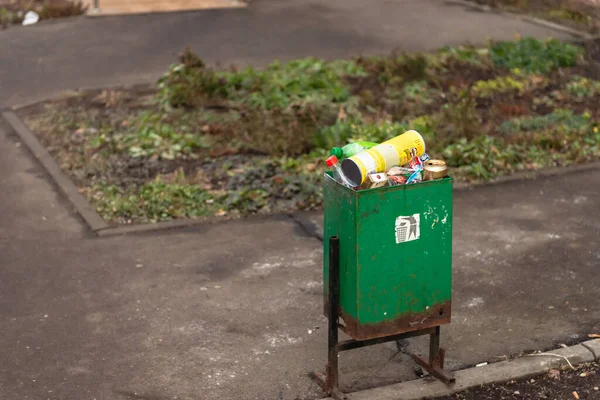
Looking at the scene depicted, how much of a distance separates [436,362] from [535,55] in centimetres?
901

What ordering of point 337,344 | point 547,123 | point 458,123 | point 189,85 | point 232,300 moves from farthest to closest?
point 189,85 < point 547,123 < point 458,123 < point 232,300 < point 337,344

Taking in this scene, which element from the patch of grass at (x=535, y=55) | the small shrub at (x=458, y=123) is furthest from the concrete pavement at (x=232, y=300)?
the patch of grass at (x=535, y=55)

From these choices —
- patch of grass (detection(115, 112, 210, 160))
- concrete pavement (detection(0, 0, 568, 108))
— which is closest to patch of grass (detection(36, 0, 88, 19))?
concrete pavement (detection(0, 0, 568, 108))

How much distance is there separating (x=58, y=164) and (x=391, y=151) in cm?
593

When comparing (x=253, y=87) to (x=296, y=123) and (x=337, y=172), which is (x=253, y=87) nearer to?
(x=296, y=123)

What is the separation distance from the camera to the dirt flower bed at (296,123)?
10.0m

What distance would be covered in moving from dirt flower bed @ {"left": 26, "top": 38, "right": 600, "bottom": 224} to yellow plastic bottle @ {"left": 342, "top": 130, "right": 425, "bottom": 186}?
3607 millimetres

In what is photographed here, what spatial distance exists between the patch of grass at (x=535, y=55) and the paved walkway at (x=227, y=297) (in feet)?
13.3

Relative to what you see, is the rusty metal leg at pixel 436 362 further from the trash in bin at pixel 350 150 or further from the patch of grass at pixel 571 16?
the patch of grass at pixel 571 16

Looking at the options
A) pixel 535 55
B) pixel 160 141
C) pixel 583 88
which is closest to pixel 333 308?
pixel 160 141

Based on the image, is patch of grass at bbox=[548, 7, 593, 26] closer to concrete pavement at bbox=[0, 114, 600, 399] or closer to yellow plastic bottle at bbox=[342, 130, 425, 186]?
concrete pavement at bbox=[0, 114, 600, 399]

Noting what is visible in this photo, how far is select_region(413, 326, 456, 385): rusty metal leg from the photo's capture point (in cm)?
635

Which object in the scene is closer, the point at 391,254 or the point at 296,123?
the point at 391,254

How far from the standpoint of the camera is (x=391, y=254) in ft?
19.5
